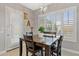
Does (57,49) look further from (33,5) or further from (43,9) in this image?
(33,5)

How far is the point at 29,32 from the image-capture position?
163cm

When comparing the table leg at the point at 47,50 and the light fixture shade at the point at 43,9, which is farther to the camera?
the light fixture shade at the point at 43,9

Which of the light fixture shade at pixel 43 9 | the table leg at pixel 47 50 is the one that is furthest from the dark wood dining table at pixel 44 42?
the light fixture shade at pixel 43 9

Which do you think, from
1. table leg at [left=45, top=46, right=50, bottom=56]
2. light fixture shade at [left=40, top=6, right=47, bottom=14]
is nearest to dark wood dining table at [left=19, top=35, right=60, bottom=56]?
table leg at [left=45, top=46, right=50, bottom=56]

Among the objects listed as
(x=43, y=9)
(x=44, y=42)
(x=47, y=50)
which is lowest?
(x=47, y=50)

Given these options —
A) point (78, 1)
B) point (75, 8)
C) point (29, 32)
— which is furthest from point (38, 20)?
point (78, 1)

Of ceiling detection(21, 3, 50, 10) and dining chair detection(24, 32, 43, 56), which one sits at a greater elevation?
ceiling detection(21, 3, 50, 10)

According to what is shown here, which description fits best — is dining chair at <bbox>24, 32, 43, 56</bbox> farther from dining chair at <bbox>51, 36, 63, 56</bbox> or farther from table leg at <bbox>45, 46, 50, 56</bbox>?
dining chair at <bbox>51, 36, 63, 56</bbox>

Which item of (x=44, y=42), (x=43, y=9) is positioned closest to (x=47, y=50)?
(x=44, y=42)

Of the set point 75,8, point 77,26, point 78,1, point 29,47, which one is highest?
point 78,1

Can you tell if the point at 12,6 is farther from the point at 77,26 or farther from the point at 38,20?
the point at 77,26

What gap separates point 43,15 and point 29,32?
1.23 feet

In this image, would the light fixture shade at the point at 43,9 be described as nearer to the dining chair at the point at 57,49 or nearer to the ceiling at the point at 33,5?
the ceiling at the point at 33,5

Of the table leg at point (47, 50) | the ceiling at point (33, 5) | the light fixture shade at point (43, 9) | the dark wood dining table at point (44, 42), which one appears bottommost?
the table leg at point (47, 50)
